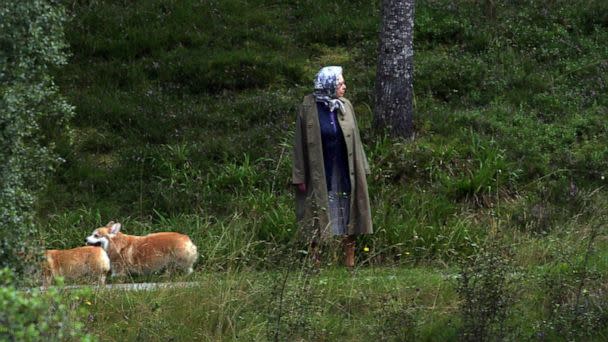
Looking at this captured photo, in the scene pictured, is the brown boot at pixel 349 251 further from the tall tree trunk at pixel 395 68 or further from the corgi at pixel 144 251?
the tall tree trunk at pixel 395 68

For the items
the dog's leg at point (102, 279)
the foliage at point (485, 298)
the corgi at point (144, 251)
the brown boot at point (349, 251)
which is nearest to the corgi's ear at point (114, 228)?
the corgi at point (144, 251)

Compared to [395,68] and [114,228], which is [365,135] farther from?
[114,228]

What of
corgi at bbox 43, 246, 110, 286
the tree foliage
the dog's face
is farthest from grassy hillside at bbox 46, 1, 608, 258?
the tree foliage

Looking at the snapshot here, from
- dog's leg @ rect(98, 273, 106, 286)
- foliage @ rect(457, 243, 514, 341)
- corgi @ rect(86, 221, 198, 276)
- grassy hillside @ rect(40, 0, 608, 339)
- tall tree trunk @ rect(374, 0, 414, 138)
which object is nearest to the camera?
foliage @ rect(457, 243, 514, 341)

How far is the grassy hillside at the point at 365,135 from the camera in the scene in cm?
1177

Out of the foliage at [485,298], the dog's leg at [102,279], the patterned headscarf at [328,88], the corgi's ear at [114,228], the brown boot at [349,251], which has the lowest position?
the brown boot at [349,251]

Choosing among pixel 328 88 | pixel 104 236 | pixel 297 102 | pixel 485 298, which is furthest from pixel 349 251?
pixel 297 102

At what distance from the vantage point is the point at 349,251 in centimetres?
1146

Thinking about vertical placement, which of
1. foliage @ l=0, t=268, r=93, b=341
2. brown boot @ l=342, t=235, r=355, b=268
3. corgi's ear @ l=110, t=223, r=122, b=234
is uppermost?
foliage @ l=0, t=268, r=93, b=341

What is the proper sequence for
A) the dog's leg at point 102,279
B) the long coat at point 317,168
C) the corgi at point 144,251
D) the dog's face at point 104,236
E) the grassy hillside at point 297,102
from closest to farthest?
the dog's leg at point 102,279 → the corgi at point 144,251 → the long coat at point 317,168 → the dog's face at point 104,236 → the grassy hillside at point 297,102

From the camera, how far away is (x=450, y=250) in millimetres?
11594

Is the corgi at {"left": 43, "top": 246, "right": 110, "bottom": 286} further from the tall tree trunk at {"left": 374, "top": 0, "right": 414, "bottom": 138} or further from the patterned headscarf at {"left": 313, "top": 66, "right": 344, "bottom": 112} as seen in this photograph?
the tall tree trunk at {"left": 374, "top": 0, "right": 414, "bottom": 138}

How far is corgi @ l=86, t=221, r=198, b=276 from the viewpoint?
36.7 feet

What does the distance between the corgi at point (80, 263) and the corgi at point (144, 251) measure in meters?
0.27
